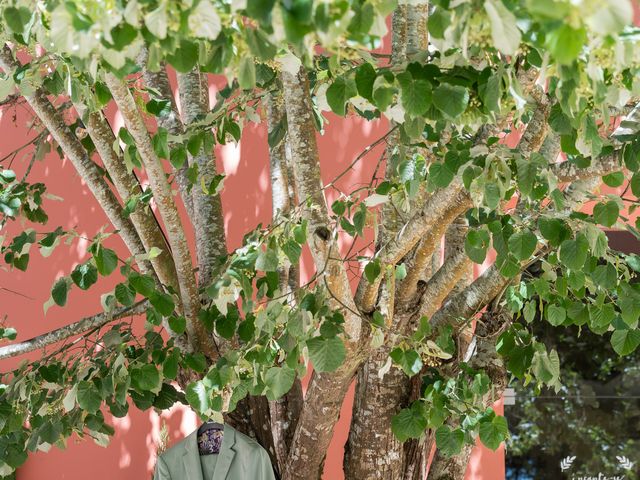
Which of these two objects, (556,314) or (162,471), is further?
(162,471)

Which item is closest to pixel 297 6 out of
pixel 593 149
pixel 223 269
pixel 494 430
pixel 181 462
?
pixel 593 149

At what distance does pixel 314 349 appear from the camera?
6.35 ft

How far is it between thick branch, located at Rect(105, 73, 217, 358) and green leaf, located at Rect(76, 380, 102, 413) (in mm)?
365

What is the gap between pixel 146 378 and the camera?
7.75ft

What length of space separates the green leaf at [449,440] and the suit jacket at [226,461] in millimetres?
765

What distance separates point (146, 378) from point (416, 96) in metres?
1.21

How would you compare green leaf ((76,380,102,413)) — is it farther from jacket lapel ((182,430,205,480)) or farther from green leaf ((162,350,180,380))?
jacket lapel ((182,430,205,480))

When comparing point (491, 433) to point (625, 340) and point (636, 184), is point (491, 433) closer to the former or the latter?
point (625, 340)

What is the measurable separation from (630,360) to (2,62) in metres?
2.88

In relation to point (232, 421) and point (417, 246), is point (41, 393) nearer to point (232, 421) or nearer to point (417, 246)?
point (232, 421)

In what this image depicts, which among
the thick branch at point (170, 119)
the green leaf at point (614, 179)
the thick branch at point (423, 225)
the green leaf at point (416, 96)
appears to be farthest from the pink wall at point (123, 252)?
the green leaf at point (416, 96)

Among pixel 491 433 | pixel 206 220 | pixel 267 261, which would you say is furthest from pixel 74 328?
pixel 491 433

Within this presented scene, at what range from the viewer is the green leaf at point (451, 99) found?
1.46 m

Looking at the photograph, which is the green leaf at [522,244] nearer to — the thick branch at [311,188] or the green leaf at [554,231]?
the green leaf at [554,231]
